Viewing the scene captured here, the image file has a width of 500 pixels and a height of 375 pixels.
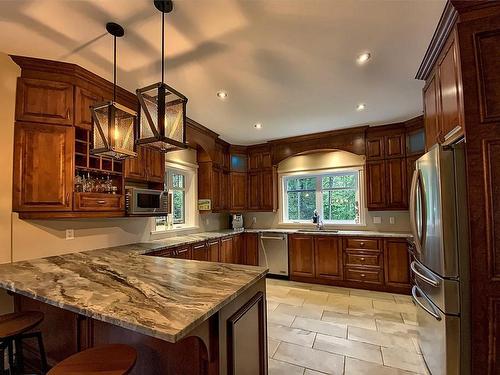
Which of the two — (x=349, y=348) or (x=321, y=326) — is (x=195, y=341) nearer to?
(x=349, y=348)

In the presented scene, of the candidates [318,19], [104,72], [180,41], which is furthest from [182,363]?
[104,72]

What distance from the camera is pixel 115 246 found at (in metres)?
3.07

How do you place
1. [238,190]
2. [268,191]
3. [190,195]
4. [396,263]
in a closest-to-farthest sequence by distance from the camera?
1. [396,263]
2. [190,195]
3. [268,191]
4. [238,190]

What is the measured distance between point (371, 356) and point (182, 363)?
184cm

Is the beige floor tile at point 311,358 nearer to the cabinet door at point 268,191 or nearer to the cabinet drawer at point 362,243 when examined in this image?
the cabinet drawer at point 362,243

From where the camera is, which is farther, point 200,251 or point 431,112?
point 200,251

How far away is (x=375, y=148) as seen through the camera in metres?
4.24

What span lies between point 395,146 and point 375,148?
0.30 metres

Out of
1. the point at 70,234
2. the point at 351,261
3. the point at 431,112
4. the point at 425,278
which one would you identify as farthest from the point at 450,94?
the point at 70,234

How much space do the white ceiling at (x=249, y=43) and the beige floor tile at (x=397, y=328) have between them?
2.75 m

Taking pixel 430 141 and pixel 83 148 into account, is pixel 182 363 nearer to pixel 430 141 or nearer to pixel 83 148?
pixel 83 148

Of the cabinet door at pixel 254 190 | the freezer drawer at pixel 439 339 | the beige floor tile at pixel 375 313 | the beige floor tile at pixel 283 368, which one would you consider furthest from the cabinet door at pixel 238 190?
the freezer drawer at pixel 439 339

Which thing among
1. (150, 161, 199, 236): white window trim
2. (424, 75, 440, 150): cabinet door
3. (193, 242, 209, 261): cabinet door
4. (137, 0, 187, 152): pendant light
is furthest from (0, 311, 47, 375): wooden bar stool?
(424, 75, 440, 150): cabinet door

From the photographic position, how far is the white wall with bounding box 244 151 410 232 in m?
4.26
